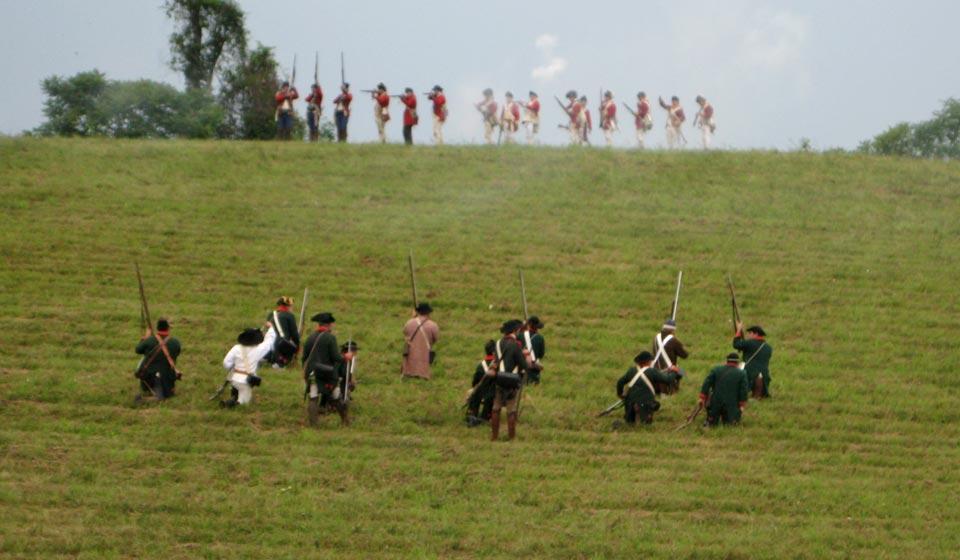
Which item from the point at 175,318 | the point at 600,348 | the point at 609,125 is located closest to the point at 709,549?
the point at 600,348

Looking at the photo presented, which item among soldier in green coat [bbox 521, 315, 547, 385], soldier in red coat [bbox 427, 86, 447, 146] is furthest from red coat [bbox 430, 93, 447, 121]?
soldier in green coat [bbox 521, 315, 547, 385]

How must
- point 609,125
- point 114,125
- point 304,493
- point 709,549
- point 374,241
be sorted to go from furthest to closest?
point 114,125, point 609,125, point 374,241, point 304,493, point 709,549

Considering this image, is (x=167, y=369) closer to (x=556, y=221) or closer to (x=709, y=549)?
(x=709, y=549)

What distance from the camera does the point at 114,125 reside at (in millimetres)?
54719

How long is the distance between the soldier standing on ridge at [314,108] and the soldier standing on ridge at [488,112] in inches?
170

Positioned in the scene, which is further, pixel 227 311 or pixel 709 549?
pixel 227 311

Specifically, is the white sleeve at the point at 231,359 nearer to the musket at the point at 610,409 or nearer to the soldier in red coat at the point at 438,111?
the musket at the point at 610,409

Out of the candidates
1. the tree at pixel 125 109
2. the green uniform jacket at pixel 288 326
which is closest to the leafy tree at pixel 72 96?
the tree at pixel 125 109

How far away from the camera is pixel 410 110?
40375mm

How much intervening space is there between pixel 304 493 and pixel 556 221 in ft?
56.1

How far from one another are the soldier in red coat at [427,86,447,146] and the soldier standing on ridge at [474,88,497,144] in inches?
46.0

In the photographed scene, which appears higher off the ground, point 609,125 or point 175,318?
point 609,125

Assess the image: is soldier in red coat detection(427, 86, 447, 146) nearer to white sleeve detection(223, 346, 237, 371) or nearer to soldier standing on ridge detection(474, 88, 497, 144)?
soldier standing on ridge detection(474, 88, 497, 144)

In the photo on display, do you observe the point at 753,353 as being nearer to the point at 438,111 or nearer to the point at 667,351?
the point at 667,351
